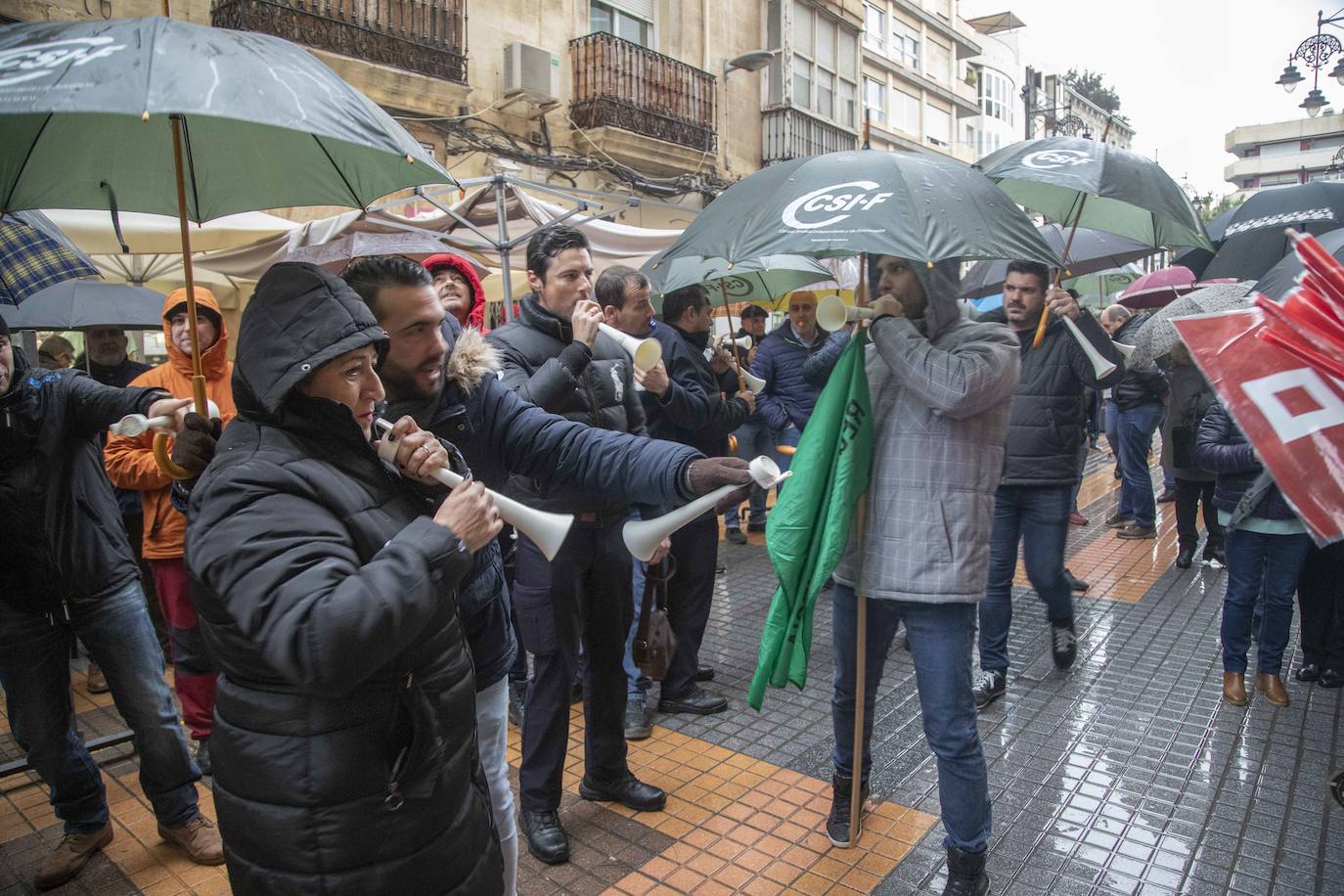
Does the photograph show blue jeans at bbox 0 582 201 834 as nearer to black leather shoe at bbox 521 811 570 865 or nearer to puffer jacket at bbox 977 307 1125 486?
black leather shoe at bbox 521 811 570 865

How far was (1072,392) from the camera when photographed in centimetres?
478

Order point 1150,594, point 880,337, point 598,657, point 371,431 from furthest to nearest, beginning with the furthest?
point 1150,594 < point 598,657 < point 880,337 < point 371,431

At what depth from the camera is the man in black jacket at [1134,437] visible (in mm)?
8227

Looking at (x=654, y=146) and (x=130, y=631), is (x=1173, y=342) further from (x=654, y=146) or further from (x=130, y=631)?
(x=654, y=146)

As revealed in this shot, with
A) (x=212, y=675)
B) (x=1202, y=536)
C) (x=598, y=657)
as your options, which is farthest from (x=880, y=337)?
(x=1202, y=536)

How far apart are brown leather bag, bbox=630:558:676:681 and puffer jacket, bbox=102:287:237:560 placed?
2.01 meters

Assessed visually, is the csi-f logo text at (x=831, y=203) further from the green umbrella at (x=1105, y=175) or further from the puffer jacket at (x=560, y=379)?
the green umbrella at (x=1105, y=175)

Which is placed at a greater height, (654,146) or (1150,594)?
(654,146)

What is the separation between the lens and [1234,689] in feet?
15.0

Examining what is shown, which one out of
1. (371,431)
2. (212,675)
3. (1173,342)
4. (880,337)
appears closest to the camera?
(371,431)

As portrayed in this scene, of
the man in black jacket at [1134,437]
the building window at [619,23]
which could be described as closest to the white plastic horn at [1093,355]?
the man in black jacket at [1134,437]

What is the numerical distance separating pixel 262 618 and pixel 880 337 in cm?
214

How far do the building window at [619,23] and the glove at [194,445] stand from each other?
13870 millimetres

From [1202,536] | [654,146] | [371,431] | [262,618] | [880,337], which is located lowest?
[1202,536]
